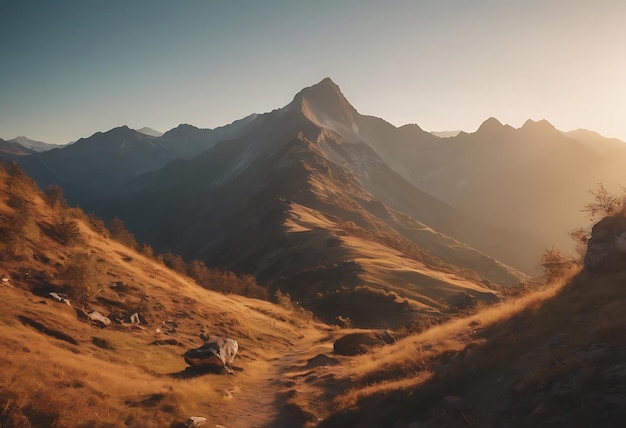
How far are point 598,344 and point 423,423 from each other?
14.2 ft

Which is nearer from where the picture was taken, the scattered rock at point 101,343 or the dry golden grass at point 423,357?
the dry golden grass at point 423,357

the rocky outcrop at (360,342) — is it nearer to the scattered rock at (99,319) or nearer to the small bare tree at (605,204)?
the scattered rock at (99,319)

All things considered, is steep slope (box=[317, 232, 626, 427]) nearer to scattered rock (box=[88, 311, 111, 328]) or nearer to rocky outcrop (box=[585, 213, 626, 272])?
rocky outcrop (box=[585, 213, 626, 272])

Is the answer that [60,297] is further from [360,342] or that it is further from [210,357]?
[360,342]

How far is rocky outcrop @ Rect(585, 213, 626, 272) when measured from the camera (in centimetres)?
1287

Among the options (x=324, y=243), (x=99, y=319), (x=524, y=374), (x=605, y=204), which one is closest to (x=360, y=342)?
(x=99, y=319)

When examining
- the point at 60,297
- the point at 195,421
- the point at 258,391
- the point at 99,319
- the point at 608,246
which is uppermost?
the point at 608,246

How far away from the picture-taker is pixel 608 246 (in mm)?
13273

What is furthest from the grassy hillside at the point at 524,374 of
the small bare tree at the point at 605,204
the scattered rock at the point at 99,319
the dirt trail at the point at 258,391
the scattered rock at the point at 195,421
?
the scattered rock at the point at 99,319

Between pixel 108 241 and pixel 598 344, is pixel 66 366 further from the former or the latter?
pixel 108 241

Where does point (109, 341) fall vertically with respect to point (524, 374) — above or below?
below

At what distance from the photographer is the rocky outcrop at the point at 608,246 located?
12.9 metres

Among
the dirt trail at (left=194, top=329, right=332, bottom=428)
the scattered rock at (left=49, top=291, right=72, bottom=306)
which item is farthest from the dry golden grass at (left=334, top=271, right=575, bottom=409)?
the scattered rock at (left=49, top=291, right=72, bottom=306)

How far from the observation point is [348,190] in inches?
6368
